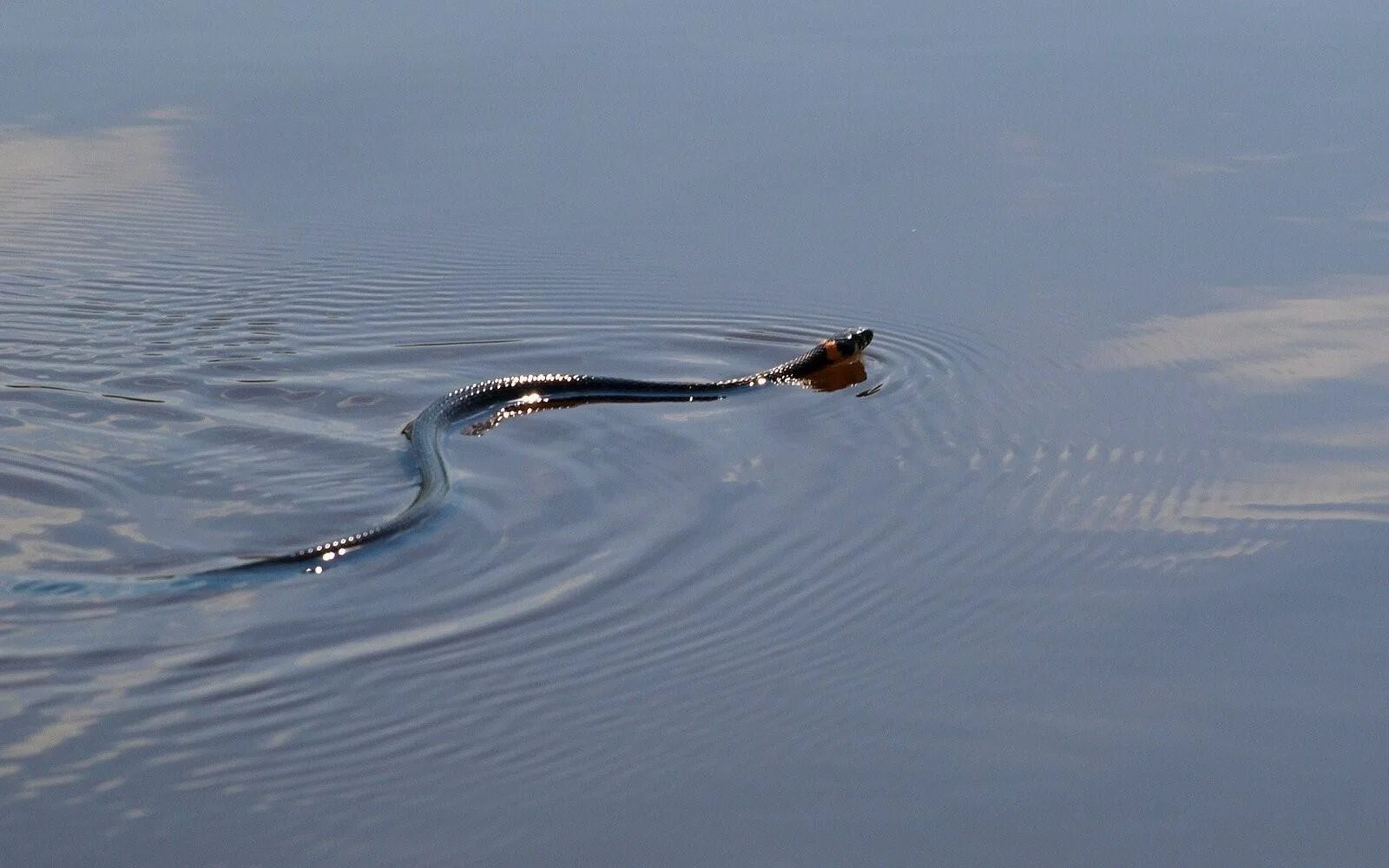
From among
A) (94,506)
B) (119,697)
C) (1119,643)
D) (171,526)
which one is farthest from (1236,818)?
(94,506)

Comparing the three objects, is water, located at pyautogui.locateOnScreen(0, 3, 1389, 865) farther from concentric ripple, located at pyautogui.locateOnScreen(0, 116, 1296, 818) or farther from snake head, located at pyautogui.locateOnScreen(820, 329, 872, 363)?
snake head, located at pyautogui.locateOnScreen(820, 329, 872, 363)

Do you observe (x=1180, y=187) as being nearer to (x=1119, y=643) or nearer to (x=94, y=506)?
Answer: (x=1119, y=643)

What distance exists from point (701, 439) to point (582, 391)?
90cm

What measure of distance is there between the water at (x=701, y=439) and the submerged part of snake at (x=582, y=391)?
0.48ft

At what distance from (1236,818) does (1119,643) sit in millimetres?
909

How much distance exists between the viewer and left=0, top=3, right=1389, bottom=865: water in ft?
13.1

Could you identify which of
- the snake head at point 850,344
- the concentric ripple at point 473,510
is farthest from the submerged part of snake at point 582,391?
the concentric ripple at point 473,510

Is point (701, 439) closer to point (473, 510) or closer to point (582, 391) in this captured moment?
point (582, 391)

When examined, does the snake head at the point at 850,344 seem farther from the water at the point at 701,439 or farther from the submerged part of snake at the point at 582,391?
the water at the point at 701,439

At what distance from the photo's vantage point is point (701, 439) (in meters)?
6.58

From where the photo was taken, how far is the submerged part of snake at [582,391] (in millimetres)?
→ 6633

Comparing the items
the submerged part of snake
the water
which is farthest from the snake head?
the water

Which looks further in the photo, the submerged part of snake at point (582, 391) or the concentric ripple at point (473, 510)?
the submerged part of snake at point (582, 391)

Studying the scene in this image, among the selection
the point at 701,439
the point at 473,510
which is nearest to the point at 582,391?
the point at 701,439
